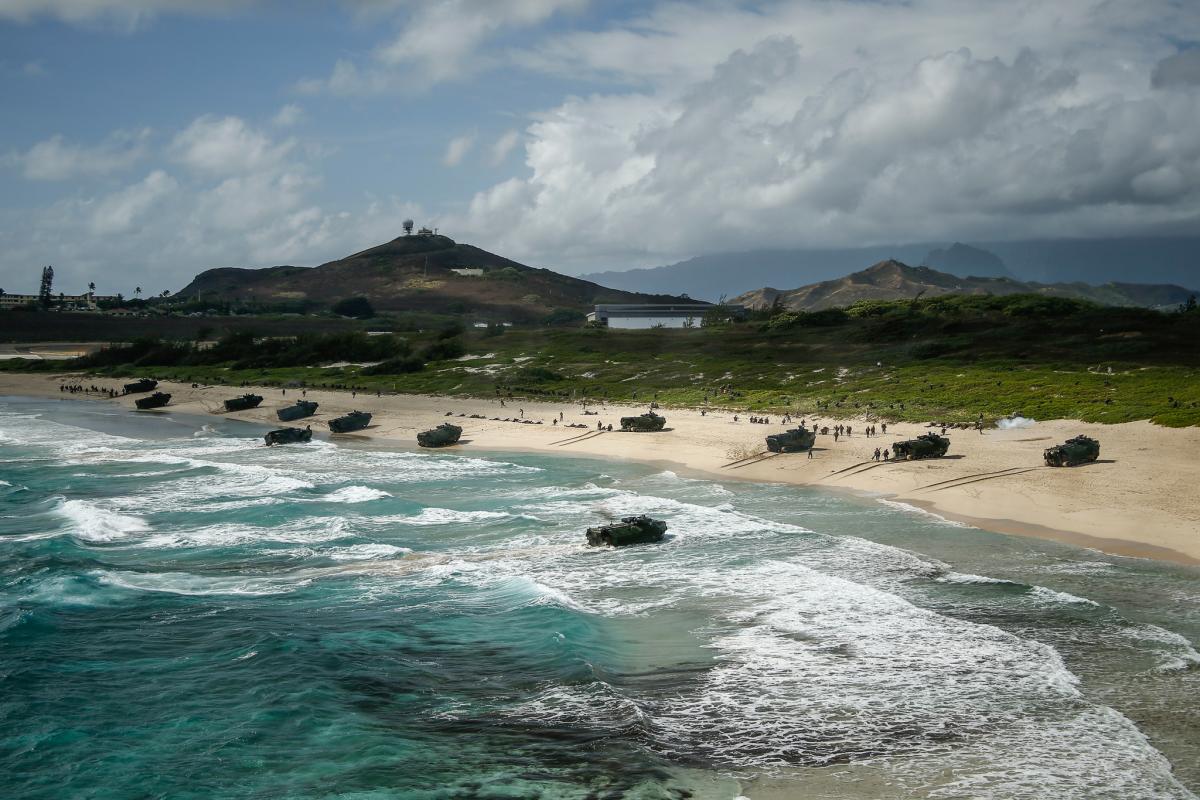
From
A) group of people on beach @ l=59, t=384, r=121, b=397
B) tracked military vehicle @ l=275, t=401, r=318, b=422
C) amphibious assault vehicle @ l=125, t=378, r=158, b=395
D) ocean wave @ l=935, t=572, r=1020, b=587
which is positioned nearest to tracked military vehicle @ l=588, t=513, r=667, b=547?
ocean wave @ l=935, t=572, r=1020, b=587

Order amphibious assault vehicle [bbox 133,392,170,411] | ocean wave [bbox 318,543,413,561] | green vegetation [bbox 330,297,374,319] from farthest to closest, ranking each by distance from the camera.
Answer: green vegetation [bbox 330,297,374,319] → amphibious assault vehicle [bbox 133,392,170,411] → ocean wave [bbox 318,543,413,561]

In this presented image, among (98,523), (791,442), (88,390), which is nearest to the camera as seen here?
(98,523)

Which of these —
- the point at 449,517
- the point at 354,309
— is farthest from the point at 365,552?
the point at 354,309

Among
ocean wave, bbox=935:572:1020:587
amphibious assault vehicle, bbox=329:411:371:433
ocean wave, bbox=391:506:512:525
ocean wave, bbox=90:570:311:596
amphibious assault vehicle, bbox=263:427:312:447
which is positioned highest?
amphibious assault vehicle, bbox=329:411:371:433

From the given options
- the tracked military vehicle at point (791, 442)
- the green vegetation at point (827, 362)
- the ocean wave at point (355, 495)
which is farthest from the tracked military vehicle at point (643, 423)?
the ocean wave at point (355, 495)

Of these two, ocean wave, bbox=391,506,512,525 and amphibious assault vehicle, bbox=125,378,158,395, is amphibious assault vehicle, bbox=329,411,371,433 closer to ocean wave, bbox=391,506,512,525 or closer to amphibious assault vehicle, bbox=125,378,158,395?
ocean wave, bbox=391,506,512,525

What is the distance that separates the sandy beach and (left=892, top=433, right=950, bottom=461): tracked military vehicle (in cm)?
44

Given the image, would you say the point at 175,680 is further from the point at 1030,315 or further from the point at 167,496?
the point at 1030,315

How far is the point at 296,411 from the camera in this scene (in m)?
57.3

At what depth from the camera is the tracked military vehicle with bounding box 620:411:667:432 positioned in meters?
45.4

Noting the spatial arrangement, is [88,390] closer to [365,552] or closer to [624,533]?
[365,552]

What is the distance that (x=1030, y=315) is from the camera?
73188 millimetres

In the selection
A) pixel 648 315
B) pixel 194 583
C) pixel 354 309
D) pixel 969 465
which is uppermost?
pixel 354 309

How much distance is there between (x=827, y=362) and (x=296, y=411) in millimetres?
33125
